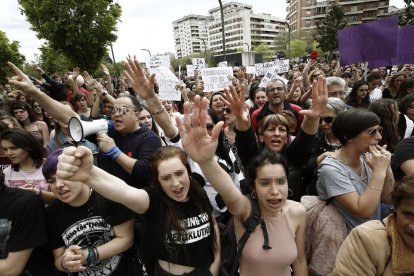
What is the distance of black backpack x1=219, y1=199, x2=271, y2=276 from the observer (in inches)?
75.5

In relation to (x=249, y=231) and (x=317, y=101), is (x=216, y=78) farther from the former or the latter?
(x=249, y=231)

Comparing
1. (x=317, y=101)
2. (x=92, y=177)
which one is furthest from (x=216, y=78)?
(x=92, y=177)

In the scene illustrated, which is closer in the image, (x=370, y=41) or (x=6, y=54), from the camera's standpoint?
(x=370, y=41)

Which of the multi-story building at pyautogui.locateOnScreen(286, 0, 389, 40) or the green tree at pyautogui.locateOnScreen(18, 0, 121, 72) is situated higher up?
the multi-story building at pyautogui.locateOnScreen(286, 0, 389, 40)

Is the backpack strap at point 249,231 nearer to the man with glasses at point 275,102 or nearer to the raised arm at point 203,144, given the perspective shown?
the raised arm at point 203,144

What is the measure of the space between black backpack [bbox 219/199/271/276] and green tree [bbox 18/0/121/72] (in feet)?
54.9

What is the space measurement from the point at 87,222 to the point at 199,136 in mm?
1021

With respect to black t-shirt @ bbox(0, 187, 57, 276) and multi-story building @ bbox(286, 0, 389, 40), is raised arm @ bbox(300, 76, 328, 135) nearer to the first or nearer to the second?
black t-shirt @ bbox(0, 187, 57, 276)

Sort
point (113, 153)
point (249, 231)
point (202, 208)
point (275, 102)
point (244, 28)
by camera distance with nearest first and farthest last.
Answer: point (249, 231) → point (202, 208) → point (113, 153) → point (275, 102) → point (244, 28)

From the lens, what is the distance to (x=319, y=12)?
79562 millimetres

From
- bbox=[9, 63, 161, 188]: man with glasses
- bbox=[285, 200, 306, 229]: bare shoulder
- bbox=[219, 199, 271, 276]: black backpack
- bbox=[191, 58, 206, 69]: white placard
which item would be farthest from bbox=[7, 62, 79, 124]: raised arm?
bbox=[191, 58, 206, 69]: white placard

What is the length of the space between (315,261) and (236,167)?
121 cm

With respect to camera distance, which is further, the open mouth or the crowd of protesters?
the open mouth

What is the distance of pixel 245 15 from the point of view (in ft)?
394
